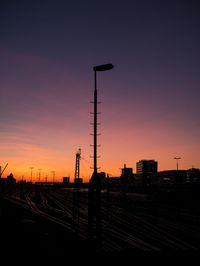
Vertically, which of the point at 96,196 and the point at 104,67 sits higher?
the point at 104,67

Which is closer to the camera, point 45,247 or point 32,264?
point 32,264

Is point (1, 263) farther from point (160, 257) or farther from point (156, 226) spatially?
point (156, 226)

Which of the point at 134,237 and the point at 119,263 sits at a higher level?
the point at 119,263

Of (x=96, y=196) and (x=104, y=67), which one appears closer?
(x=96, y=196)

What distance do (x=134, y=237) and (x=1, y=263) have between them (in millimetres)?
9184

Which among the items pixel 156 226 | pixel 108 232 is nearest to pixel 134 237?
pixel 108 232

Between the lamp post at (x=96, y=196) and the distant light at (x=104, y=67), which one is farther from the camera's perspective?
the distant light at (x=104, y=67)

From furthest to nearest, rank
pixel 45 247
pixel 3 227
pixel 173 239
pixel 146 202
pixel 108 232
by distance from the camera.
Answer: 1. pixel 146 202
2. pixel 3 227
3. pixel 108 232
4. pixel 173 239
5. pixel 45 247

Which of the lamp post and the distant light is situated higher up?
the distant light

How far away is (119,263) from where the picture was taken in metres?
8.69

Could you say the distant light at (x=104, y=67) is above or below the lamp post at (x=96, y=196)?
above

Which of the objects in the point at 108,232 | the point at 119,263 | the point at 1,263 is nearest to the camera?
the point at 119,263

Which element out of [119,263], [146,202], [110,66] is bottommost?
[146,202]

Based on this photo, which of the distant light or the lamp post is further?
the distant light
